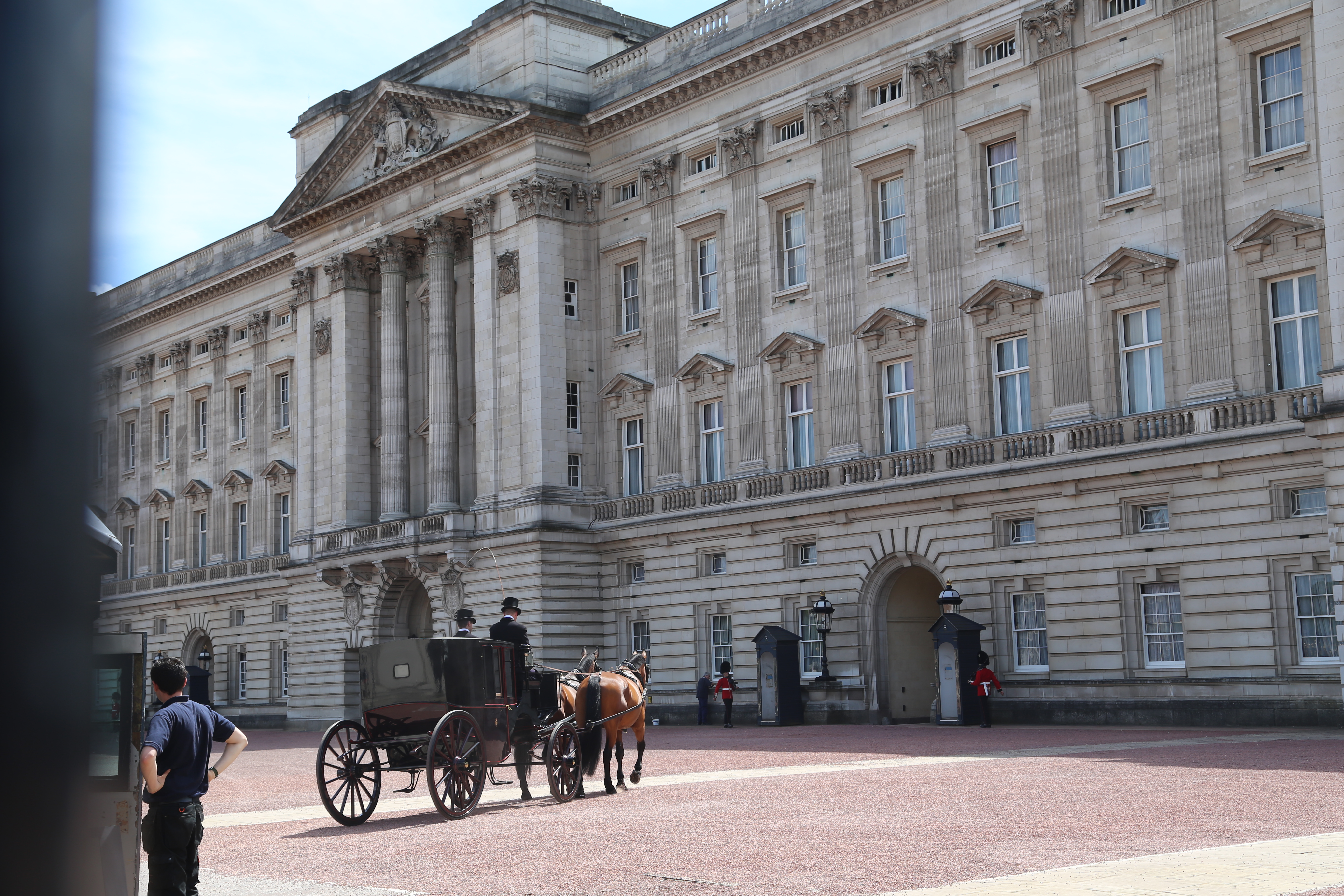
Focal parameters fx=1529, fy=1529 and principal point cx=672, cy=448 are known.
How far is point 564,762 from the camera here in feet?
68.0

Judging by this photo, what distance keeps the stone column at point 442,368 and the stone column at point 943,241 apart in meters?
20.5

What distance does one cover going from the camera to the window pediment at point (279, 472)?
223ft

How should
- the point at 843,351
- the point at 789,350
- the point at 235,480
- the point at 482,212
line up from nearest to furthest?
the point at 843,351 < the point at 789,350 < the point at 482,212 < the point at 235,480

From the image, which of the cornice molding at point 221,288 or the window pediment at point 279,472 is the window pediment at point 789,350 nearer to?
the window pediment at point 279,472

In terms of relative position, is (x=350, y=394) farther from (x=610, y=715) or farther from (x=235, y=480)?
(x=610, y=715)

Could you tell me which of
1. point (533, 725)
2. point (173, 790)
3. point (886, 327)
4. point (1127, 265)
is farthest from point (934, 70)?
point (173, 790)

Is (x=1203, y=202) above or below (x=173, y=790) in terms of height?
above

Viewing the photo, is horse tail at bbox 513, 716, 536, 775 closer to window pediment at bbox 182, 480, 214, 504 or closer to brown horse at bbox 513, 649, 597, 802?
brown horse at bbox 513, 649, 597, 802

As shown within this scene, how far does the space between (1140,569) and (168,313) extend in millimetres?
57354

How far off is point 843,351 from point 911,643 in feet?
27.6

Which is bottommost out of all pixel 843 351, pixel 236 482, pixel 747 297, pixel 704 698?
pixel 704 698

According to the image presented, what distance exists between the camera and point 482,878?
13.2 meters

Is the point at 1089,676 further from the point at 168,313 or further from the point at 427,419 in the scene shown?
the point at 168,313

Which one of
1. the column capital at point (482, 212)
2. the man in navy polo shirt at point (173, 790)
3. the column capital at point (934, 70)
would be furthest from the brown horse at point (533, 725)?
the column capital at point (482, 212)
